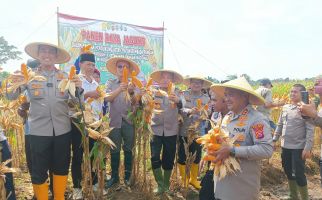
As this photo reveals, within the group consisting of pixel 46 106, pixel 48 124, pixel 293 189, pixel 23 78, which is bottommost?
pixel 293 189

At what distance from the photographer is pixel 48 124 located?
328cm

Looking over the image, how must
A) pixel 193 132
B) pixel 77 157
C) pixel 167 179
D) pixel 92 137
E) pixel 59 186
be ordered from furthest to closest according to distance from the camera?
pixel 167 179 < pixel 193 132 < pixel 77 157 < pixel 59 186 < pixel 92 137

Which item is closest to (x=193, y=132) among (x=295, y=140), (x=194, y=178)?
(x=194, y=178)

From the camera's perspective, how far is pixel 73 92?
3.05 m

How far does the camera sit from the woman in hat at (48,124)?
128 inches

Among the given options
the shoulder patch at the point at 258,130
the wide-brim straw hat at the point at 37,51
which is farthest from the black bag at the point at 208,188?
the wide-brim straw hat at the point at 37,51

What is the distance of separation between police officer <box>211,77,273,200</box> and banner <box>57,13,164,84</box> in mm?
4480

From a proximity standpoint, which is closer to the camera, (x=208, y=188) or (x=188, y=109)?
(x=208, y=188)

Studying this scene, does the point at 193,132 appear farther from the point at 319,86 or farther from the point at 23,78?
the point at 23,78

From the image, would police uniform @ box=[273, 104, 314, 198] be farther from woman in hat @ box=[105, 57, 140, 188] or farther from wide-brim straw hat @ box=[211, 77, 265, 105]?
woman in hat @ box=[105, 57, 140, 188]

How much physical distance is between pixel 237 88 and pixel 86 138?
174 cm

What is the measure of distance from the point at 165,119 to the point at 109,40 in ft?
12.3

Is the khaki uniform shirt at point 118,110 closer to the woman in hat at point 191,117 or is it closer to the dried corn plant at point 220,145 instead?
the woman in hat at point 191,117

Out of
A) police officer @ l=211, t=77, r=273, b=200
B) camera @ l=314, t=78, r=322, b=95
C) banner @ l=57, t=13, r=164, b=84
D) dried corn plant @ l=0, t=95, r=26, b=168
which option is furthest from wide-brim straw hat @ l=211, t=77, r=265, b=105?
banner @ l=57, t=13, r=164, b=84
